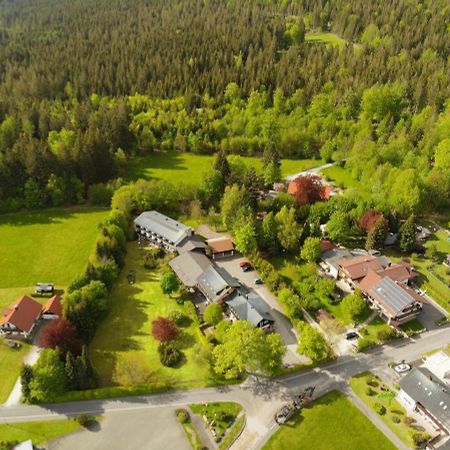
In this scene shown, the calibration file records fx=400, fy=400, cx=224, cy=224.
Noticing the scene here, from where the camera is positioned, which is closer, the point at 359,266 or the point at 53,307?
the point at 53,307

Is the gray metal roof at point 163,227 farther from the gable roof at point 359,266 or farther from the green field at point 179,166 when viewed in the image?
the gable roof at point 359,266

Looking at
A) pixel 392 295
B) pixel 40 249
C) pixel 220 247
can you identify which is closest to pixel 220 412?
pixel 392 295

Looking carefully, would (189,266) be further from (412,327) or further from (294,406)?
(412,327)

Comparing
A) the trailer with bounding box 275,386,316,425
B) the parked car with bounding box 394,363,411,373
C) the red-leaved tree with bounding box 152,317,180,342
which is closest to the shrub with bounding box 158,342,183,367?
the red-leaved tree with bounding box 152,317,180,342

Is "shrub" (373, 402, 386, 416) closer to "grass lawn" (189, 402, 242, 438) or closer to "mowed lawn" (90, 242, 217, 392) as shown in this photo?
"grass lawn" (189, 402, 242, 438)

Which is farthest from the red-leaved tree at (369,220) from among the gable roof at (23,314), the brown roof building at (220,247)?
the gable roof at (23,314)

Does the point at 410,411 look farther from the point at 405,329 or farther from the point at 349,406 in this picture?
the point at 405,329
